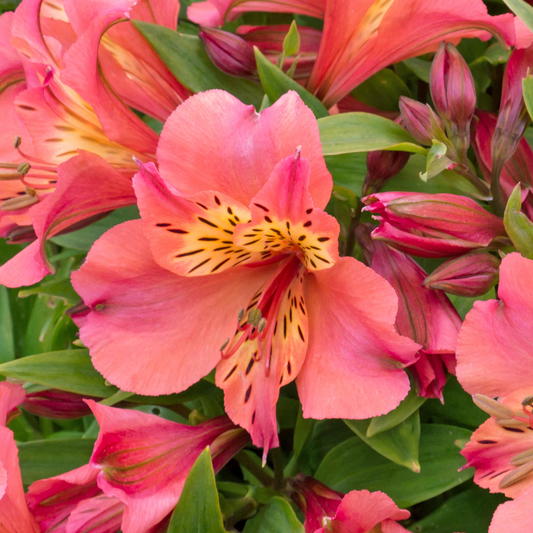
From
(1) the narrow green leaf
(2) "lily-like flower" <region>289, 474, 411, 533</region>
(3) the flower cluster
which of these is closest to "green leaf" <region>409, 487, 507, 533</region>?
(3) the flower cluster

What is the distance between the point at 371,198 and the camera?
52 cm

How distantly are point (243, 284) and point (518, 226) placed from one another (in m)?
0.27

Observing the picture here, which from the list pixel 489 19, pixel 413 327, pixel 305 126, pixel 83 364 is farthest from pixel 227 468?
pixel 489 19

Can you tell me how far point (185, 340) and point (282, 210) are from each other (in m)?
0.18

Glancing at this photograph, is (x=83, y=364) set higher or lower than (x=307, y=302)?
lower

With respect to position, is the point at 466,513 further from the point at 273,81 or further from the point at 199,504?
the point at 273,81

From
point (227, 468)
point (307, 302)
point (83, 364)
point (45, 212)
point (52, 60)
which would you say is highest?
point (52, 60)

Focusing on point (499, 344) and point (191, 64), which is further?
point (191, 64)

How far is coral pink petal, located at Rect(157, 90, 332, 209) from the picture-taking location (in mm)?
496

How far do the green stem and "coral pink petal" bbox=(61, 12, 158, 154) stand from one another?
0.36 metres

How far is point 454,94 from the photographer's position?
0.60m

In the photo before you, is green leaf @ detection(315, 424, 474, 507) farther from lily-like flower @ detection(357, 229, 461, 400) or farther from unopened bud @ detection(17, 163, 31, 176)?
unopened bud @ detection(17, 163, 31, 176)

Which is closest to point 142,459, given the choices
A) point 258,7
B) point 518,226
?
point 518,226

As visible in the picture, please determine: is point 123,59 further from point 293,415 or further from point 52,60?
point 293,415
